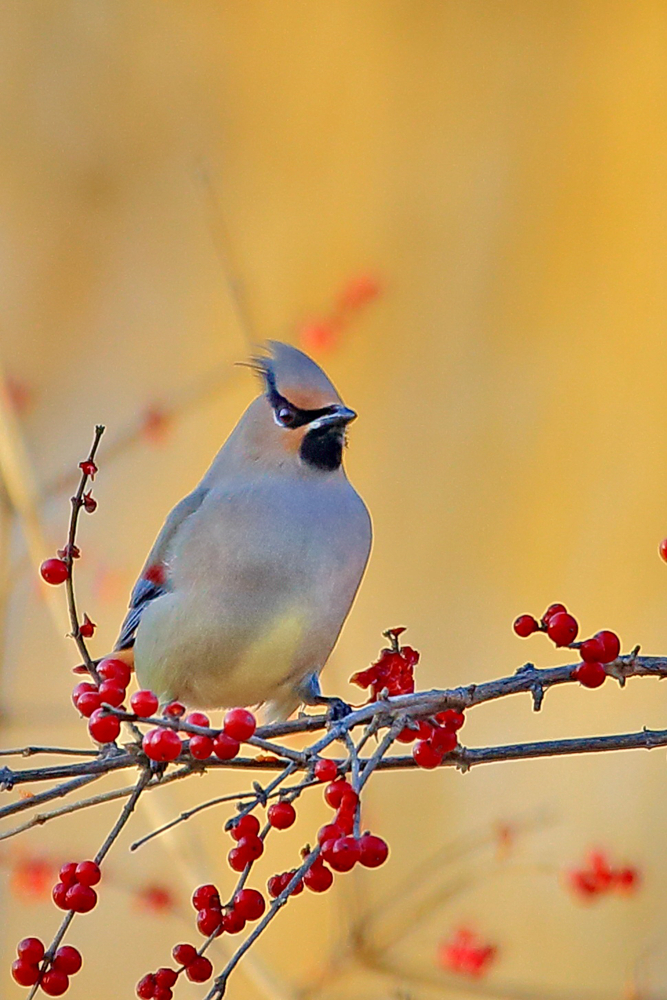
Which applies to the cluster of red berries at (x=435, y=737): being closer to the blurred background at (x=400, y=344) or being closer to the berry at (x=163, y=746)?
the berry at (x=163, y=746)

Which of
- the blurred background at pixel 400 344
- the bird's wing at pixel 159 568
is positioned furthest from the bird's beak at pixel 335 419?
the blurred background at pixel 400 344

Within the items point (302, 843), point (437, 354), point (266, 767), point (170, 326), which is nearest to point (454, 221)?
point (437, 354)

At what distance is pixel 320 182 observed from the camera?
14.5 ft

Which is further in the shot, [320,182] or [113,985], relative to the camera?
[320,182]

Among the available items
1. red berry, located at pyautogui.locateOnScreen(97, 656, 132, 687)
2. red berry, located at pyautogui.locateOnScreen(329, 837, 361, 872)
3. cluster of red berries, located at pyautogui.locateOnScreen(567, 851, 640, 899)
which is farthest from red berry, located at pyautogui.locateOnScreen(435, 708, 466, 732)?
cluster of red berries, located at pyautogui.locateOnScreen(567, 851, 640, 899)

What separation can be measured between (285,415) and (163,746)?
40.3 inches

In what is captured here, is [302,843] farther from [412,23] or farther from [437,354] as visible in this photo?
[412,23]

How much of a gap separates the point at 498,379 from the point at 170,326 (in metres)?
1.17

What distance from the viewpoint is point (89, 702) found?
4.22ft

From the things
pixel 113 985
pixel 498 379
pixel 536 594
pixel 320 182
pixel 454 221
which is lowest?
pixel 113 985

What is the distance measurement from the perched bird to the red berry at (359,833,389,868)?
0.67 metres

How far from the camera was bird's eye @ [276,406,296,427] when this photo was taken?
2.09 metres

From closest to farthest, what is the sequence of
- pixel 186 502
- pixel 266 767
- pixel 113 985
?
pixel 266 767
pixel 186 502
pixel 113 985

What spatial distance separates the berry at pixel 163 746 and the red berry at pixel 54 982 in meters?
0.32
